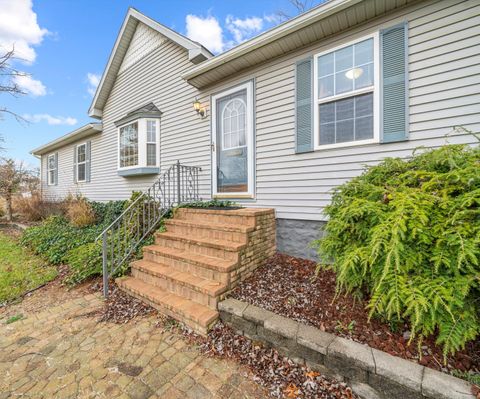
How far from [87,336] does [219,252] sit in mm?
1729

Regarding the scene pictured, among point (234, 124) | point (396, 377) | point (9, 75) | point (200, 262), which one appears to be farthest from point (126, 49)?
point (396, 377)

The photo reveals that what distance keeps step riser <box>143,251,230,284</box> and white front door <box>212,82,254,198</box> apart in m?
1.86

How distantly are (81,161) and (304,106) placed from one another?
A: 31.9 ft

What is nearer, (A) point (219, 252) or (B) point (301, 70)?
(A) point (219, 252)

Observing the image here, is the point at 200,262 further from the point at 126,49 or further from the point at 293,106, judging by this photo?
the point at 126,49

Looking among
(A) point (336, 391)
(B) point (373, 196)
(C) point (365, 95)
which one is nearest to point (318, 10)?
(C) point (365, 95)

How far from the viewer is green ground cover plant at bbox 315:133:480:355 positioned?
1.51m

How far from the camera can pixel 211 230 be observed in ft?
11.4

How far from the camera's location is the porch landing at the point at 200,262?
2639 mm

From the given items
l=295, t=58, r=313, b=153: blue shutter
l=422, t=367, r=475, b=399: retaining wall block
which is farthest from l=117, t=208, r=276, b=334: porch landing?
l=422, t=367, r=475, b=399: retaining wall block

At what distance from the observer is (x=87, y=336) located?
8.13 ft

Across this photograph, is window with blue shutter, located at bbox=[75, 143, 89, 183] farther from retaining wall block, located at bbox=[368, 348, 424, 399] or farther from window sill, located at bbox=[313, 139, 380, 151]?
retaining wall block, located at bbox=[368, 348, 424, 399]

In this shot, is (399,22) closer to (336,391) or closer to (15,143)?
(336,391)

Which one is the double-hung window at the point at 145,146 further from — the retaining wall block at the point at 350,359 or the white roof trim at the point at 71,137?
the retaining wall block at the point at 350,359
